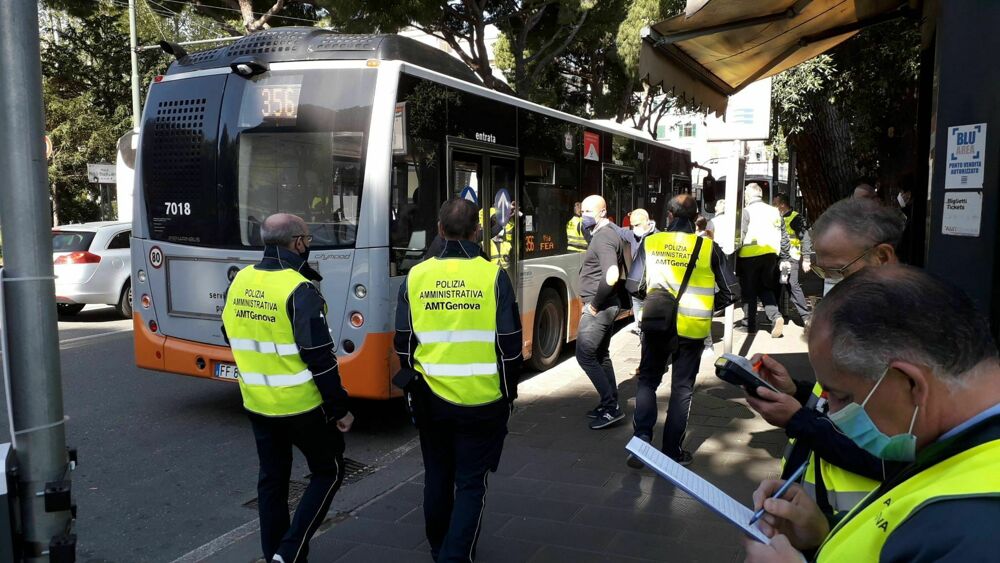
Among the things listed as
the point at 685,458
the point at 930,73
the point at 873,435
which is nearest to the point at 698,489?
the point at 873,435

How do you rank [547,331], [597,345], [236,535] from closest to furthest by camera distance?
[236,535]
[597,345]
[547,331]

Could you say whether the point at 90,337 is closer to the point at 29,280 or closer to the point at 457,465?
the point at 457,465

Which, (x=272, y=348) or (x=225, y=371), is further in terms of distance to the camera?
(x=225, y=371)

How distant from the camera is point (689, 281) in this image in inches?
205

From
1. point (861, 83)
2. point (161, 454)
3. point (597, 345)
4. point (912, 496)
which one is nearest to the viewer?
point (912, 496)

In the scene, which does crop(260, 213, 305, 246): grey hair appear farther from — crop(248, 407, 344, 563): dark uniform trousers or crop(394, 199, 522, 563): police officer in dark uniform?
crop(248, 407, 344, 563): dark uniform trousers

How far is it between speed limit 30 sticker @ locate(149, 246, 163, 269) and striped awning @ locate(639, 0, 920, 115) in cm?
435

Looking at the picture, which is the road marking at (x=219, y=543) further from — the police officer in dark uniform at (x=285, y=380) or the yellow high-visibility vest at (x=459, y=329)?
the yellow high-visibility vest at (x=459, y=329)

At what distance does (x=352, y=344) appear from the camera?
574cm

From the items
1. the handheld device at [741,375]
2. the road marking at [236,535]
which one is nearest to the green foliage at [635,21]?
the road marking at [236,535]

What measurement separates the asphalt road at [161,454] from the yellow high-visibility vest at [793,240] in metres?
6.80

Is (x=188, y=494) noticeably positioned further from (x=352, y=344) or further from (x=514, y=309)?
(x=514, y=309)

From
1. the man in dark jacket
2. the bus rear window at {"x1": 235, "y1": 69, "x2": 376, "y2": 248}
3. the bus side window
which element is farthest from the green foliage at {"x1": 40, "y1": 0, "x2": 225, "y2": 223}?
the man in dark jacket

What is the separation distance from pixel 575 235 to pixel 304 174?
431 cm
